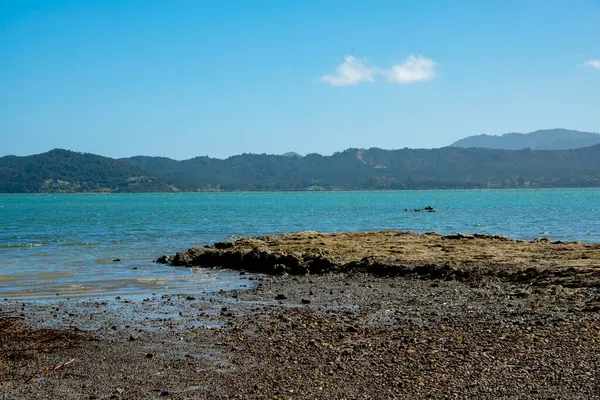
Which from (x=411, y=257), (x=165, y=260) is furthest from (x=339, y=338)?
(x=165, y=260)

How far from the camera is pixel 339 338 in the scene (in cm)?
1310

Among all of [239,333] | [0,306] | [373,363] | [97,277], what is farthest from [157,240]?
[373,363]

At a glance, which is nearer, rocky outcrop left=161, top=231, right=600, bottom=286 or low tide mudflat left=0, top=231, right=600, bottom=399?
low tide mudflat left=0, top=231, right=600, bottom=399

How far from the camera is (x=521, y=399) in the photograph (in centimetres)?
912

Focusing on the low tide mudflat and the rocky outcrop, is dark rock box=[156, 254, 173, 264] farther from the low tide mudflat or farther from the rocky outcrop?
the low tide mudflat

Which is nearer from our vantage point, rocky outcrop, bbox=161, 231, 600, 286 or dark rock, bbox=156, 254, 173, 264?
rocky outcrop, bbox=161, 231, 600, 286

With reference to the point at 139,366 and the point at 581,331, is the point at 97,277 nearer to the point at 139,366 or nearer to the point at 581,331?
the point at 139,366

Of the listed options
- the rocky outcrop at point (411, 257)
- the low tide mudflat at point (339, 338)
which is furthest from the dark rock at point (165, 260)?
the low tide mudflat at point (339, 338)

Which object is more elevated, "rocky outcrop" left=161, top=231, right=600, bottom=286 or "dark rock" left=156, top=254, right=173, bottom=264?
"rocky outcrop" left=161, top=231, right=600, bottom=286

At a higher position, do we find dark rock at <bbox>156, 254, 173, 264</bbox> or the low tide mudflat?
the low tide mudflat

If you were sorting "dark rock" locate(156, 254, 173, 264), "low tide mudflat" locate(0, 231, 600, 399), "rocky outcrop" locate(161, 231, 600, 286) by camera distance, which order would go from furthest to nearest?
"dark rock" locate(156, 254, 173, 264) < "rocky outcrop" locate(161, 231, 600, 286) < "low tide mudflat" locate(0, 231, 600, 399)

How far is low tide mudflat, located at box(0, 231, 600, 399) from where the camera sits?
32.9ft

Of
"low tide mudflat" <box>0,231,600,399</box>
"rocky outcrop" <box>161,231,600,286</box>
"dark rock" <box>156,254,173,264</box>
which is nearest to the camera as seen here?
"low tide mudflat" <box>0,231,600,399</box>

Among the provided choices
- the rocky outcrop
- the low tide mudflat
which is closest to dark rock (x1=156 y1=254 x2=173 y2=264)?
the rocky outcrop
